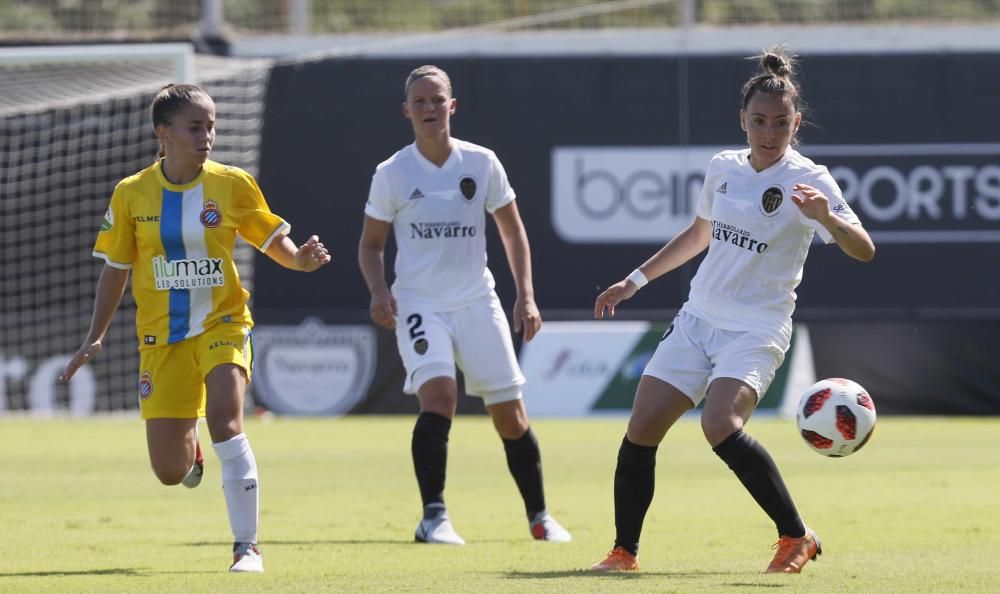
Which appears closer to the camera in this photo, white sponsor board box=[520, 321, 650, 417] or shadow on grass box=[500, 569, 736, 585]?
shadow on grass box=[500, 569, 736, 585]

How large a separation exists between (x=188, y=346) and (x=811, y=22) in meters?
14.9

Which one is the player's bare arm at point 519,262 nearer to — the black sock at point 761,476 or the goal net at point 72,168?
→ the black sock at point 761,476

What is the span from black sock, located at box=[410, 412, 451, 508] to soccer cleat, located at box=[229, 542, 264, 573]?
152cm

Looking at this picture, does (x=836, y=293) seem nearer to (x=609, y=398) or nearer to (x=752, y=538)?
(x=609, y=398)

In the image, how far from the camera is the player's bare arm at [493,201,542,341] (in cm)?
805

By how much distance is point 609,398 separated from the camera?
17516mm

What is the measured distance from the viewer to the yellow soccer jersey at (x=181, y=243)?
22.6 ft

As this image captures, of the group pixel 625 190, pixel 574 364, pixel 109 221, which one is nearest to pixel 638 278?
pixel 109 221

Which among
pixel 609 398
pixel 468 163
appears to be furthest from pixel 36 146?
pixel 468 163

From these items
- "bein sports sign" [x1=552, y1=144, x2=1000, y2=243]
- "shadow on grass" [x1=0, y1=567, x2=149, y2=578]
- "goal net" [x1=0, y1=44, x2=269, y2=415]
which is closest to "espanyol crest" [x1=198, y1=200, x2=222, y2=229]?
"shadow on grass" [x1=0, y1=567, x2=149, y2=578]

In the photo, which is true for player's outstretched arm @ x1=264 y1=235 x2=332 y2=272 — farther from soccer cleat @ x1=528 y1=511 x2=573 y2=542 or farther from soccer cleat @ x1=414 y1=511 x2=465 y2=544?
soccer cleat @ x1=528 y1=511 x2=573 y2=542

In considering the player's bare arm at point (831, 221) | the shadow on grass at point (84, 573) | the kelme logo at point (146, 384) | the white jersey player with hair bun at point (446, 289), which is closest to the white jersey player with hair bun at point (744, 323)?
the player's bare arm at point (831, 221)

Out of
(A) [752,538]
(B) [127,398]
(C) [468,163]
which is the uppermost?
(C) [468,163]

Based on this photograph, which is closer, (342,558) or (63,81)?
(342,558)
